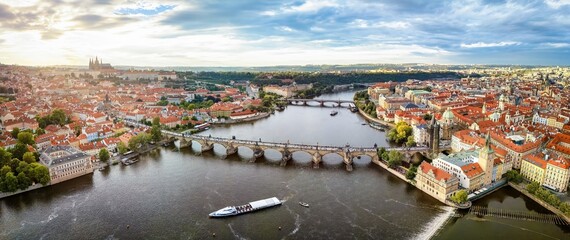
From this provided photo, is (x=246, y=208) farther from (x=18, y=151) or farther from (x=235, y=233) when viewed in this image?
(x=18, y=151)

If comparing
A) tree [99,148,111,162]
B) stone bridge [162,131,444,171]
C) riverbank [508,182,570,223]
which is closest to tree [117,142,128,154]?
tree [99,148,111,162]

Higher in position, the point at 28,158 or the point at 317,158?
the point at 28,158

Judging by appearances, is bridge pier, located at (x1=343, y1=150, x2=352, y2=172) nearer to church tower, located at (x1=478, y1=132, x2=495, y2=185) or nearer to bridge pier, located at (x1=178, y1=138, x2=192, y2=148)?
church tower, located at (x1=478, y1=132, x2=495, y2=185)

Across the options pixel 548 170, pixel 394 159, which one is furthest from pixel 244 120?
pixel 548 170

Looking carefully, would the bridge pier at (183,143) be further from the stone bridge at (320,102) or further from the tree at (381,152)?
the stone bridge at (320,102)

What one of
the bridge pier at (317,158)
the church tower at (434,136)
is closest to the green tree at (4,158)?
the bridge pier at (317,158)

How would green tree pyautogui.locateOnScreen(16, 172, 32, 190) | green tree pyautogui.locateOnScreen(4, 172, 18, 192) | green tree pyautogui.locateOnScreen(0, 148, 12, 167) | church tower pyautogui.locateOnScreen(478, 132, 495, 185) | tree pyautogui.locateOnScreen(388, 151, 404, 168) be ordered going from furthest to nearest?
tree pyautogui.locateOnScreen(388, 151, 404, 168), green tree pyautogui.locateOnScreen(0, 148, 12, 167), green tree pyautogui.locateOnScreen(16, 172, 32, 190), church tower pyautogui.locateOnScreen(478, 132, 495, 185), green tree pyautogui.locateOnScreen(4, 172, 18, 192)
